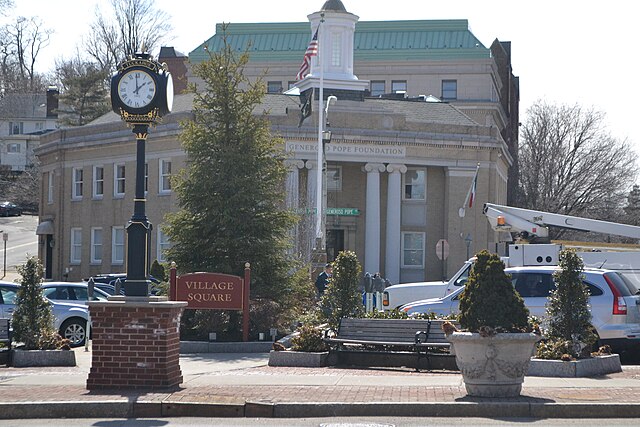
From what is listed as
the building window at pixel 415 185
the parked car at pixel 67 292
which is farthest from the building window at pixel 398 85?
the parked car at pixel 67 292

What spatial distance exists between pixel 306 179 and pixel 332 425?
133 ft

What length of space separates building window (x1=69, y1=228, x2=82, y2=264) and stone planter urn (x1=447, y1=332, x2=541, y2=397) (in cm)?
4640

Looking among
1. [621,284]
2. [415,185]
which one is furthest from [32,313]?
[415,185]

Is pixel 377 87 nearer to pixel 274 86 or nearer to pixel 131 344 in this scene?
pixel 274 86

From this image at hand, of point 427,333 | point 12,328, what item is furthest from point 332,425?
point 12,328

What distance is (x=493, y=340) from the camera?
43.3ft

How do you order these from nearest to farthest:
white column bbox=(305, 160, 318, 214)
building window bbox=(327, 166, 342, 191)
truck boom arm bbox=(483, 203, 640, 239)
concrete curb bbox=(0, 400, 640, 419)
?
concrete curb bbox=(0, 400, 640, 419) → truck boom arm bbox=(483, 203, 640, 239) → white column bbox=(305, 160, 318, 214) → building window bbox=(327, 166, 342, 191)

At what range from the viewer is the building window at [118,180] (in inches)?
2175

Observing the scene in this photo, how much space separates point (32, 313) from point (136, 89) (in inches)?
193

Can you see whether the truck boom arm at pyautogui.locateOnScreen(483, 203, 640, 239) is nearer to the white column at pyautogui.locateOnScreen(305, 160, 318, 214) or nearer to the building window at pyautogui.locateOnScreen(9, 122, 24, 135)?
the white column at pyautogui.locateOnScreen(305, 160, 318, 214)

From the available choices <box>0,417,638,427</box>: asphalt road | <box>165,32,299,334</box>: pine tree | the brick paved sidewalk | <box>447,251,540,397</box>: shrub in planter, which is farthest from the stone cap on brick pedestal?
<box>165,32,299,334</box>: pine tree

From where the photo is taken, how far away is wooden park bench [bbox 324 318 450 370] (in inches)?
679

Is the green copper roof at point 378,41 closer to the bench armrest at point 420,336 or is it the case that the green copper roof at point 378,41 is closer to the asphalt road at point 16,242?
the asphalt road at point 16,242

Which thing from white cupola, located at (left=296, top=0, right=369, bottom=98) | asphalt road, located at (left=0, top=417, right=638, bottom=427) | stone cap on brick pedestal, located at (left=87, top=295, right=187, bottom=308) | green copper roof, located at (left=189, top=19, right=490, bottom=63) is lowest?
asphalt road, located at (left=0, top=417, right=638, bottom=427)
